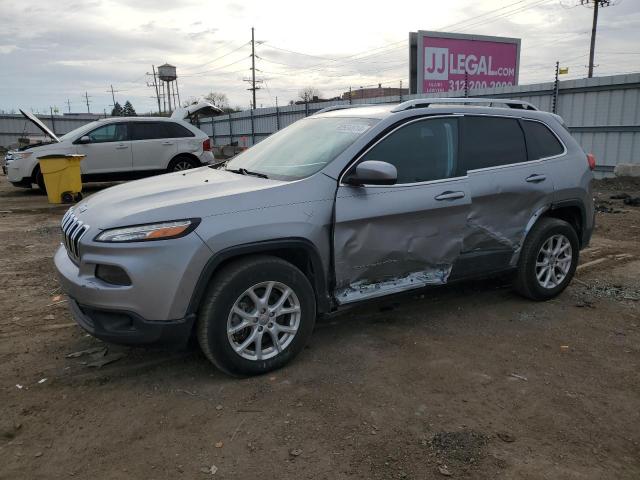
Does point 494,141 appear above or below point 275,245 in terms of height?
above

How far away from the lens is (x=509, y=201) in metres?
4.52

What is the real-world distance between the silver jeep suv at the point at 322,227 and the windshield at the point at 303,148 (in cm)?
2

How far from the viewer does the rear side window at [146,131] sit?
497 inches

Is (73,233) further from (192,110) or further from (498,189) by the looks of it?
(192,110)

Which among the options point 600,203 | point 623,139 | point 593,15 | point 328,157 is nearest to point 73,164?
point 328,157

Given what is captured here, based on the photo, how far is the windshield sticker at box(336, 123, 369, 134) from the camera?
13.1 feet

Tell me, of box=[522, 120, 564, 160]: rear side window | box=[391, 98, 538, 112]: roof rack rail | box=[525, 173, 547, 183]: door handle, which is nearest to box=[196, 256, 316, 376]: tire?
box=[391, 98, 538, 112]: roof rack rail

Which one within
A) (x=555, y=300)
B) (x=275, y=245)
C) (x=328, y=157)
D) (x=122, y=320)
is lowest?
(x=555, y=300)

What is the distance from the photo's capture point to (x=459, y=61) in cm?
2148

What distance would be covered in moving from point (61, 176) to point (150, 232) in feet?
29.6

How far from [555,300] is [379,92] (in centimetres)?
3705

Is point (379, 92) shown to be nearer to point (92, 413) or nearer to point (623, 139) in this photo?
point (623, 139)

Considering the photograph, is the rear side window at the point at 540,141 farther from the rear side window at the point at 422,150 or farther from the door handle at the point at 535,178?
the rear side window at the point at 422,150

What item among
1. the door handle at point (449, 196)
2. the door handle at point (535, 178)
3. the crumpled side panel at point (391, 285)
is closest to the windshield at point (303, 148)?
the door handle at point (449, 196)
